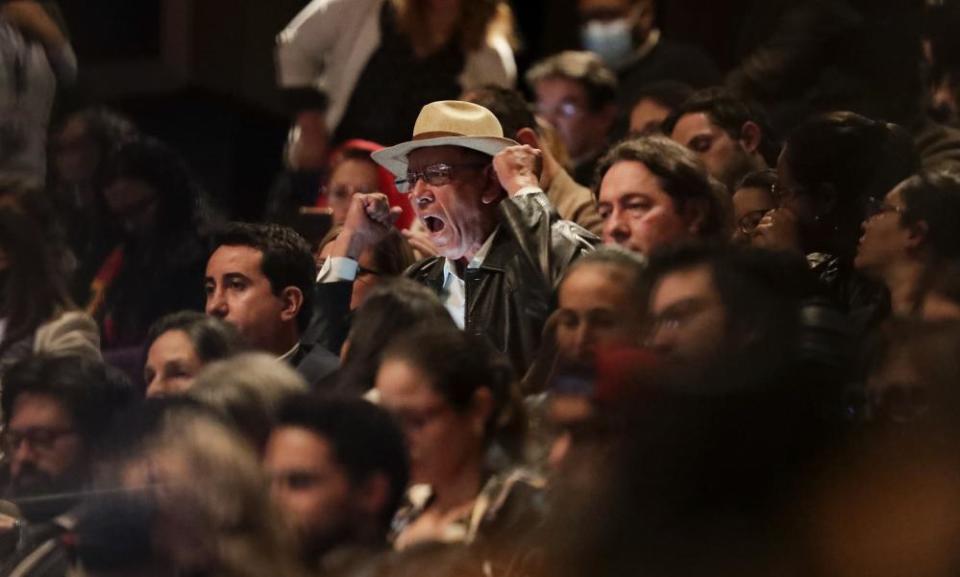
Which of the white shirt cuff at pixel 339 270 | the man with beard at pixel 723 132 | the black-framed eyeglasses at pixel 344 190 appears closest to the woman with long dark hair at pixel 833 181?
the man with beard at pixel 723 132

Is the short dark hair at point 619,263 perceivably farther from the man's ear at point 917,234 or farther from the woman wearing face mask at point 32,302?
the woman wearing face mask at point 32,302

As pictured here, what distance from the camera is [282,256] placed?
4266mm

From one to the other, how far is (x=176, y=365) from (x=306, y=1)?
5.88ft

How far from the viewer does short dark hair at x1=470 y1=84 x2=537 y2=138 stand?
4344 mm

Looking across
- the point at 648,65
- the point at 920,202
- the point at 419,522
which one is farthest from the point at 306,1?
the point at 419,522

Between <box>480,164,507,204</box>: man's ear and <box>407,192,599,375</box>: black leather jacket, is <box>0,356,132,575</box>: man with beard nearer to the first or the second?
<box>407,192,599,375</box>: black leather jacket

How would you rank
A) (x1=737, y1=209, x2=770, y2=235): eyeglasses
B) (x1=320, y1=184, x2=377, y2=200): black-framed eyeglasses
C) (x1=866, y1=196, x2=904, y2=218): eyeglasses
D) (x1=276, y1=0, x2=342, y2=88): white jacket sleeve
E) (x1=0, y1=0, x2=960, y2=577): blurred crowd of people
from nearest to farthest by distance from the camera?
(x1=0, y1=0, x2=960, y2=577): blurred crowd of people
(x1=866, y1=196, x2=904, y2=218): eyeglasses
(x1=737, y1=209, x2=770, y2=235): eyeglasses
(x1=320, y1=184, x2=377, y2=200): black-framed eyeglasses
(x1=276, y1=0, x2=342, y2=88): white jacket sleeve

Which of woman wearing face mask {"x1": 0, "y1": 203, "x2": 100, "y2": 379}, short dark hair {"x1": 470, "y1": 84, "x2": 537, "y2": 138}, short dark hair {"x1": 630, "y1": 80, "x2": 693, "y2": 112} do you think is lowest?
woman wearing face mask {"x1": 0, "y1": 203, "x2": 100, "y2": 379}

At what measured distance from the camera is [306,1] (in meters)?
5.41

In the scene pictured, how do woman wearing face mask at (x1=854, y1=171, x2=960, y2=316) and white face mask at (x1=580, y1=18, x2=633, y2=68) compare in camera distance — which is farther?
white face mask at (x1=580, y1=18, x2=633, y2=68)

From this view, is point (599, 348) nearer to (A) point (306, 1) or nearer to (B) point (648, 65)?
(A) point (306, 1)

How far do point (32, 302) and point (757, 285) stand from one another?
205cm

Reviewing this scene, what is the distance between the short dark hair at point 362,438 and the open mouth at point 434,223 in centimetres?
103

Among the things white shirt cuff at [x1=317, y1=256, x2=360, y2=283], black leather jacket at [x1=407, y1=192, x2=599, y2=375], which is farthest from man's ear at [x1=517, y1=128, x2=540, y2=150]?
white shirt cuff at [x1=317, y1=256, x2=360, y2=283]
